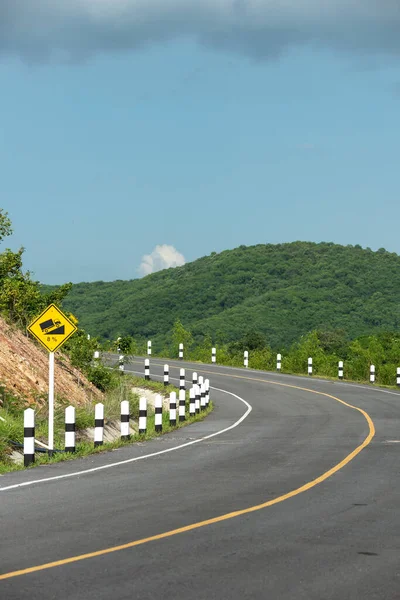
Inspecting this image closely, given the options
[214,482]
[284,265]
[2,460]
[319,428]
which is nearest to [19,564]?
[214,482]

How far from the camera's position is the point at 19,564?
27.3ft

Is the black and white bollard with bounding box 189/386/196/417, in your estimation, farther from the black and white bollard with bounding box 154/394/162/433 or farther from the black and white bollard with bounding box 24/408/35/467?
the black and white bollard with bounding box 24/408/35/467

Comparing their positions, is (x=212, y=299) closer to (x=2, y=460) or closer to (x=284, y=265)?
(x=284, y=265)

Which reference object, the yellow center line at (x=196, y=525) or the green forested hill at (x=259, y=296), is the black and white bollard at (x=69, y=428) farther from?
the green forested hill at (x=259, y=296)

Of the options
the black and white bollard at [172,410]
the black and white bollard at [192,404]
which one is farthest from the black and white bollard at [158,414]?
the black and white bollard at [192,404]

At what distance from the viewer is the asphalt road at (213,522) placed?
25.0 feet

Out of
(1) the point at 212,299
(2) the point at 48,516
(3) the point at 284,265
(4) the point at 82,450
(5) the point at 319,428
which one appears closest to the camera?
(2) the point at 48,516

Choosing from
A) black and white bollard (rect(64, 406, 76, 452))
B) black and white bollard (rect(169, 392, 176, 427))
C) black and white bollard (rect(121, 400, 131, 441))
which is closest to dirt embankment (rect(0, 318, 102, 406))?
black and white bollard (rect(169, 392, 176, 427))

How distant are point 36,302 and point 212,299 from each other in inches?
3381

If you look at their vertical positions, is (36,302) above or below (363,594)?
above

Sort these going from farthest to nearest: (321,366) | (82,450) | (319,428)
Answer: (321,366)
(319,428)
(82,450)

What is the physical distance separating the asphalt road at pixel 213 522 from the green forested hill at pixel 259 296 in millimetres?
70535

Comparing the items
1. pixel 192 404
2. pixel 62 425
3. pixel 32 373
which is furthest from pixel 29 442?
pixel 192 404

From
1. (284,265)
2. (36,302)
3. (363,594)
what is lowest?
(363,594)
